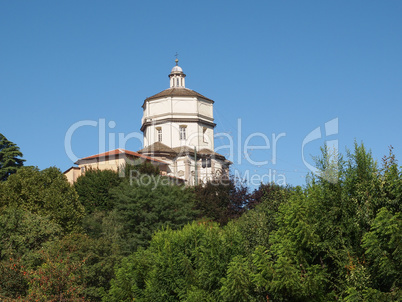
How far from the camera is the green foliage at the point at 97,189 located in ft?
157

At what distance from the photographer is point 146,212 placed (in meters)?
37.7

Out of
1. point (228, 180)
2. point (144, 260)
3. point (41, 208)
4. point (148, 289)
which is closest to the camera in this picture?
point (148, 289)

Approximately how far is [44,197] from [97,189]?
11062 mm

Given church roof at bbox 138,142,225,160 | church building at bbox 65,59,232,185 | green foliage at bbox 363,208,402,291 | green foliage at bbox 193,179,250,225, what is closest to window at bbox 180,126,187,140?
church building at bbox 65,59,232,185

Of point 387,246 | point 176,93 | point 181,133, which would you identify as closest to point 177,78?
point 176,93

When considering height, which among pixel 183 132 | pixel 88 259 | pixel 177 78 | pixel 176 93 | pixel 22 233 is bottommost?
pixel 88 259

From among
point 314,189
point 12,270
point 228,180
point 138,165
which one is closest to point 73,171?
point 138,165

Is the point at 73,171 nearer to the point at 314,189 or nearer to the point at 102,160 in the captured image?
the point at 102,160

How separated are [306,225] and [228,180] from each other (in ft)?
94.0

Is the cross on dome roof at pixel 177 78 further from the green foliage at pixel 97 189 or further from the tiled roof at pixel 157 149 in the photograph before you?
the green foliage at pixel 97 189

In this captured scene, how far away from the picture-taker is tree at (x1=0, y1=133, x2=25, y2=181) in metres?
53.2

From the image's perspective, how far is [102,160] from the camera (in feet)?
195

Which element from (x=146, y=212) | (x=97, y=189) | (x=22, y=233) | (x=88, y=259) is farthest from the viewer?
(x=97, y=189)

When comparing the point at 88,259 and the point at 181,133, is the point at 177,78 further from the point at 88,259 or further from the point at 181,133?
the point at 88,259
